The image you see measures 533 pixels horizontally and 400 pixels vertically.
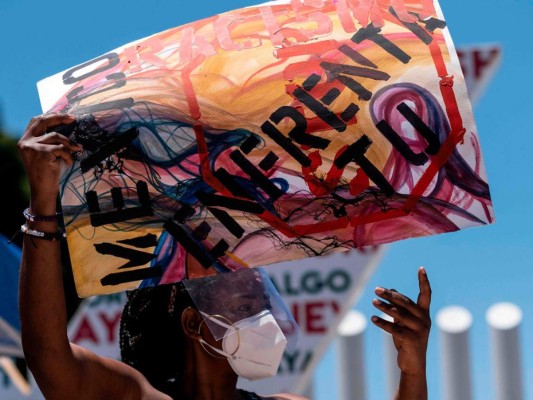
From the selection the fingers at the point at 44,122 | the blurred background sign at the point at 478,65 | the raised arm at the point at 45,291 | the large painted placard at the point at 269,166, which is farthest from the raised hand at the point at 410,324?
the blurred background sign at the point at 478,65

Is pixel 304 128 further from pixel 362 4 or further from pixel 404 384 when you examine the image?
pixel 404 384

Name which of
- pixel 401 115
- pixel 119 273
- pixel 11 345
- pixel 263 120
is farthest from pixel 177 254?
pixel 11 345

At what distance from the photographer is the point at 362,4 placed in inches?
140

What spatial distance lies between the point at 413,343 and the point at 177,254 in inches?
32.1

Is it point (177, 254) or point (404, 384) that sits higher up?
point (177, 254)

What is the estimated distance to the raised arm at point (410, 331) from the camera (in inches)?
144

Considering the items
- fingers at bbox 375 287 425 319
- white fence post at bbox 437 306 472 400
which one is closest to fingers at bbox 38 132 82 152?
fingers at bbox 375 287 425 319

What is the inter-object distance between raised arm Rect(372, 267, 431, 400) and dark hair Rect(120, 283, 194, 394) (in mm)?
658

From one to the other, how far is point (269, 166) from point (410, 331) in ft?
2.40

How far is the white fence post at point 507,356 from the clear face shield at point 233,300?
3.50 m

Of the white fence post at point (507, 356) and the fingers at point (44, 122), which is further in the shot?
the white fence post at point (507, 356)

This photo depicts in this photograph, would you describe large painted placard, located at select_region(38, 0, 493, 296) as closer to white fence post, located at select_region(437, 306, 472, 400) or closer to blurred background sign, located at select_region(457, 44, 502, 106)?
blurred background sign, located at select_region(457, 44, 502, 106)

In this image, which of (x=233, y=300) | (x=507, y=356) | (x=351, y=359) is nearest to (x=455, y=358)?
(x=507, y=356)

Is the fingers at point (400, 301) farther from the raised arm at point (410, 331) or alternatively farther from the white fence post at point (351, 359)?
the white fence post at point (351, 359)
